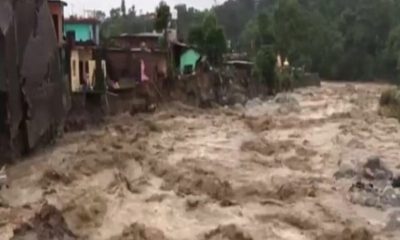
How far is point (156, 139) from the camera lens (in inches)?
1014

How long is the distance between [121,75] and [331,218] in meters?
23.3

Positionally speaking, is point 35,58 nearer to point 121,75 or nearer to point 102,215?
point 102,215

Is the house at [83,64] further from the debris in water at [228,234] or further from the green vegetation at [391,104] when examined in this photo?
the debris in water at [228,234]

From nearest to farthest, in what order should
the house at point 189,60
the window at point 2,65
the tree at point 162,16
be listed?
the window at point 2,65, the tree at point 162,16, the house at point 189,60

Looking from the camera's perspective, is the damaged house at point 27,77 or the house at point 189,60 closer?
the damaged house at point 27,77

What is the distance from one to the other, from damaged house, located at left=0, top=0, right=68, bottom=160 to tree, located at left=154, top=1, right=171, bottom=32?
2009cm

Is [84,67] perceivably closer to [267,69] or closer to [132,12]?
[267,69]

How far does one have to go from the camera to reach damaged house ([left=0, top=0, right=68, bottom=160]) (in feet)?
58.6

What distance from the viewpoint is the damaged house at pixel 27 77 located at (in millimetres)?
17859

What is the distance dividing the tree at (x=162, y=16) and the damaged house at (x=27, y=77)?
20.1m

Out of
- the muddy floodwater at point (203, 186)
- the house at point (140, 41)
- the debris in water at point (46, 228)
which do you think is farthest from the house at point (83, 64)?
the debris in water at point (46, 228)

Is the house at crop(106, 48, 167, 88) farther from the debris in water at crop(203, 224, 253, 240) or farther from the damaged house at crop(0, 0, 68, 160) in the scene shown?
the debris in water at crop(203, 224, 253, 240)

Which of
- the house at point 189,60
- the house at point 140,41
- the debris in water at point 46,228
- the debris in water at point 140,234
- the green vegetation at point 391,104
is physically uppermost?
the house at point 140,41

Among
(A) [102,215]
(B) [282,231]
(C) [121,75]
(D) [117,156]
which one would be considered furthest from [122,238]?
(C) [121,75]
